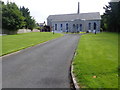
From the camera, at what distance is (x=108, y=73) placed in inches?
203

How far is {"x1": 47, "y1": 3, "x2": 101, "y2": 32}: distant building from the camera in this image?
171ft

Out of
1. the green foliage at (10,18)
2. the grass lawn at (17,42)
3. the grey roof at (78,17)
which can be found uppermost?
the grey roof at (78,17)

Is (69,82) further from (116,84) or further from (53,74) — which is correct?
(116,84)

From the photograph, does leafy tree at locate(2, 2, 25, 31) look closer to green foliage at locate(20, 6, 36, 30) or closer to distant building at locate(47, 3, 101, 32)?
green foliage at locate(20, 6, 36, 30)

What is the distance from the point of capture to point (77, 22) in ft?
174

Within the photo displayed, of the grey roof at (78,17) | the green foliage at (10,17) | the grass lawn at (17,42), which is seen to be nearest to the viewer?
the grass lawn at (17,42)

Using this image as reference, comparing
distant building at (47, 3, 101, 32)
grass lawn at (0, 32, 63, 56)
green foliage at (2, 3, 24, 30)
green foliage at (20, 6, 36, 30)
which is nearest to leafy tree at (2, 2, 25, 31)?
green foliage at (2, 3, 24, 30)

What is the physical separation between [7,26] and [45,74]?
119 ft

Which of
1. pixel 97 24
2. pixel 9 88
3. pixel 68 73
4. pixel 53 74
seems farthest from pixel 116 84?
pixel 97 24

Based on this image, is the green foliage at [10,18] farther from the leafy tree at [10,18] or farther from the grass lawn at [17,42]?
the grass lawn at [17,42]

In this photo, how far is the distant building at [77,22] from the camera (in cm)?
5225

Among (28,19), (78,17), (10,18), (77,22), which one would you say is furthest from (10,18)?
(78,17)

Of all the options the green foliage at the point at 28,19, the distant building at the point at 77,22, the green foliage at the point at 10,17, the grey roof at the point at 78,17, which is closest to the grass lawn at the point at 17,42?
the green foliage at the point at 10,17

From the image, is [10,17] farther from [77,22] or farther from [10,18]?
[77,22]
